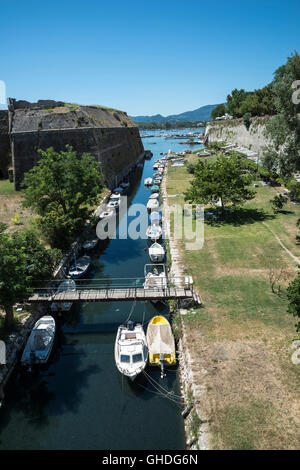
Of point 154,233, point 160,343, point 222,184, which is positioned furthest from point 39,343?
point 222,184

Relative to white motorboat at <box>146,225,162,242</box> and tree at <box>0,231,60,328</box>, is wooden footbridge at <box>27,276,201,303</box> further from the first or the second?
white motorboat at <box>146,225,162,242</box>

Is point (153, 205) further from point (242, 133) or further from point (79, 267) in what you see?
point (242, 133)

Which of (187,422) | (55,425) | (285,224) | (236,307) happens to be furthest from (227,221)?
(55,425)

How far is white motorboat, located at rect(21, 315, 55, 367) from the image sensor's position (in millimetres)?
15648

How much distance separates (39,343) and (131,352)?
5518mm

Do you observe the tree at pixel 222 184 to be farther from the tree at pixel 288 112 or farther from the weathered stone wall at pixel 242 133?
the weathered stone wall at pixel 242 133

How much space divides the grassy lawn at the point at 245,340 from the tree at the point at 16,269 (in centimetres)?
974

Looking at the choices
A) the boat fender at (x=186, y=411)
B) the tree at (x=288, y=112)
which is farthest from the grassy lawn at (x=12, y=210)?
the tree at (x=288, y=112)

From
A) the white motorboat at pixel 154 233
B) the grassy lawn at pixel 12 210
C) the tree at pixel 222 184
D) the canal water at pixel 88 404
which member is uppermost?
the tree at pixel 222 184

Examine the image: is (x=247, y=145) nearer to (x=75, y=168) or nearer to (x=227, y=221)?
(x=227, y=221)

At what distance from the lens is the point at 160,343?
1572cm

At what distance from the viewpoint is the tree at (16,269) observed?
48.7 ft

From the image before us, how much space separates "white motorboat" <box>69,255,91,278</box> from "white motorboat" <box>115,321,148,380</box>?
850 centimetres

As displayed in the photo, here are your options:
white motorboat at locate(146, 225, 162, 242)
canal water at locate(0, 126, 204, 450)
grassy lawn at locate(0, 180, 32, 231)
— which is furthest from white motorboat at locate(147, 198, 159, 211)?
canal water at locate(0, 126, 204, 450)
